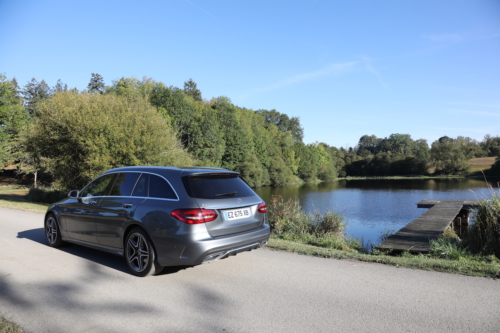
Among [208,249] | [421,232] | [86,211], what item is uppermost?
[86,211]

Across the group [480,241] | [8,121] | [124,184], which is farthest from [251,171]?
[124,184]

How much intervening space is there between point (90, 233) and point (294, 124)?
11570 cm

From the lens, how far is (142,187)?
527 centimetres

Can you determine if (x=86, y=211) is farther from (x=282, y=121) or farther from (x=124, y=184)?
(x=282, y=121)

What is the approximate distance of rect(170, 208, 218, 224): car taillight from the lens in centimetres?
452

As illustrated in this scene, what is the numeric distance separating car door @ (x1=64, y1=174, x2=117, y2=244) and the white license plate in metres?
2.31

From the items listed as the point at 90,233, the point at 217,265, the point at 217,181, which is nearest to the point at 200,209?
the point at 217,181

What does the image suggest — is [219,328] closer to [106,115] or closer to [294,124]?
[106,115]

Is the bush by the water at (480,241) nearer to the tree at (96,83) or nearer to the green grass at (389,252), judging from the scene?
the green grass at (389,252)

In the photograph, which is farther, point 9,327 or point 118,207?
point 118,207

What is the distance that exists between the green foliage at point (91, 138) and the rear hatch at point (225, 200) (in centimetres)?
1471

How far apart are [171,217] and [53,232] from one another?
3.67 m

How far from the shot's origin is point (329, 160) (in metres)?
100

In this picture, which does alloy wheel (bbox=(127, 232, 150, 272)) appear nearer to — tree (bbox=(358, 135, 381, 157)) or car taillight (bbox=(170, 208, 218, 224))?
car taillight (bbox=(170, 208, 218, 224))
